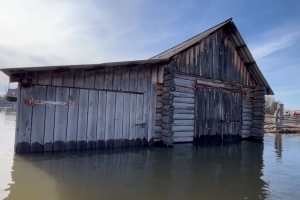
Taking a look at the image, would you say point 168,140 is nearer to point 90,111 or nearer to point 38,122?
point 90,111

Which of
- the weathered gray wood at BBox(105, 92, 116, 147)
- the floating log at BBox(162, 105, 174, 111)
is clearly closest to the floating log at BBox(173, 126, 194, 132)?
the floating log at BBox(162, 105, 174, 111)

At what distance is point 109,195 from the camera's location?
3.31 metres

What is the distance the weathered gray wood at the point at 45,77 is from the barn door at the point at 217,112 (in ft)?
19.4

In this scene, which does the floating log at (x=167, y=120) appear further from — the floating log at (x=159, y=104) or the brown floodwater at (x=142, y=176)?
the brown floodwater at (x=142, y=176)

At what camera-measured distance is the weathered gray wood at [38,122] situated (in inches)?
236

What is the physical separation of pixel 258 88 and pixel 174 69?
5.99 meters

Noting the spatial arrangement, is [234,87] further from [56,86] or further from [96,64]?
[56,86]

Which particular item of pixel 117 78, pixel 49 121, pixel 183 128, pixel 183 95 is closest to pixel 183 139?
pixel 183 128

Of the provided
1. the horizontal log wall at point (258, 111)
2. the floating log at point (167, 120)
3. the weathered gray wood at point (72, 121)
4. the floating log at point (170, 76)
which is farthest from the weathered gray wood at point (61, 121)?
the horizontal log wall at point (258, 111)

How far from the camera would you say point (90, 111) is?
271 inches

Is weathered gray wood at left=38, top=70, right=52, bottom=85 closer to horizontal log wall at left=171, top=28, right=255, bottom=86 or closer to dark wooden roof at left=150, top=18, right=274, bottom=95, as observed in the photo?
horizontal log wall at left=171, top=28, right=255, bottom=86

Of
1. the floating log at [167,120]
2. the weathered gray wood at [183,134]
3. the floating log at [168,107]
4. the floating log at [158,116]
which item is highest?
the floating log at [168,107]

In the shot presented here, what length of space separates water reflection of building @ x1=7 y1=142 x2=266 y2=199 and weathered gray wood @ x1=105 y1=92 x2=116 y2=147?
2.62ft

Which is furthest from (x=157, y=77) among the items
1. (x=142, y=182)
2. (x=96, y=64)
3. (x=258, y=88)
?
(x=258, y=88)
